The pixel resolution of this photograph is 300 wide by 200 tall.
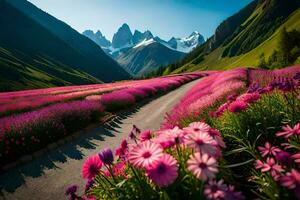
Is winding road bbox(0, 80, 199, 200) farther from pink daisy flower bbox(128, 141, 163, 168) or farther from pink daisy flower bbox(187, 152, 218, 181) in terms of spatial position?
pink daisy flower bbox(187, 152, 218, 181)

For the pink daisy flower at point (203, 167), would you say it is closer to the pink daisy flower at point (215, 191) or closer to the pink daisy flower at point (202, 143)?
the pink daisy flower at point (202, 143)

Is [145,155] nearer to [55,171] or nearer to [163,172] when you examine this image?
[163,172]

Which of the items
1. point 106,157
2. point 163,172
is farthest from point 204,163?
point 106,157

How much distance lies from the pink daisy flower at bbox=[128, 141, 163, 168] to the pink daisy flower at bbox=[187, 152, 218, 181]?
365mm

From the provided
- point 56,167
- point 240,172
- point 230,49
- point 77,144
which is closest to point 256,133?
point 240,172

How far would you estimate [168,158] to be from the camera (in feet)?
8.86

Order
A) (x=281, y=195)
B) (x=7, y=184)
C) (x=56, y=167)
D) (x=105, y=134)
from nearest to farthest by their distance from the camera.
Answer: (x=281, y=195), (x=7, y=184), (x=56, y=167), (x=105, y=134)

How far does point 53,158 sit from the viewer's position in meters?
11.8

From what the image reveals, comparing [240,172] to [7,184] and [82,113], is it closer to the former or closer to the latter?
[7,184]

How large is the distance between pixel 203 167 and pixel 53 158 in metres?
10.4

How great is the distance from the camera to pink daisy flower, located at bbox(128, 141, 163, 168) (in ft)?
8.61

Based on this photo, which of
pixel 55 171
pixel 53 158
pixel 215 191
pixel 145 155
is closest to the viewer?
pixel 215 191

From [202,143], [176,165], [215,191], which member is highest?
[202,143]

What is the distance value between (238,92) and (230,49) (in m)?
181
